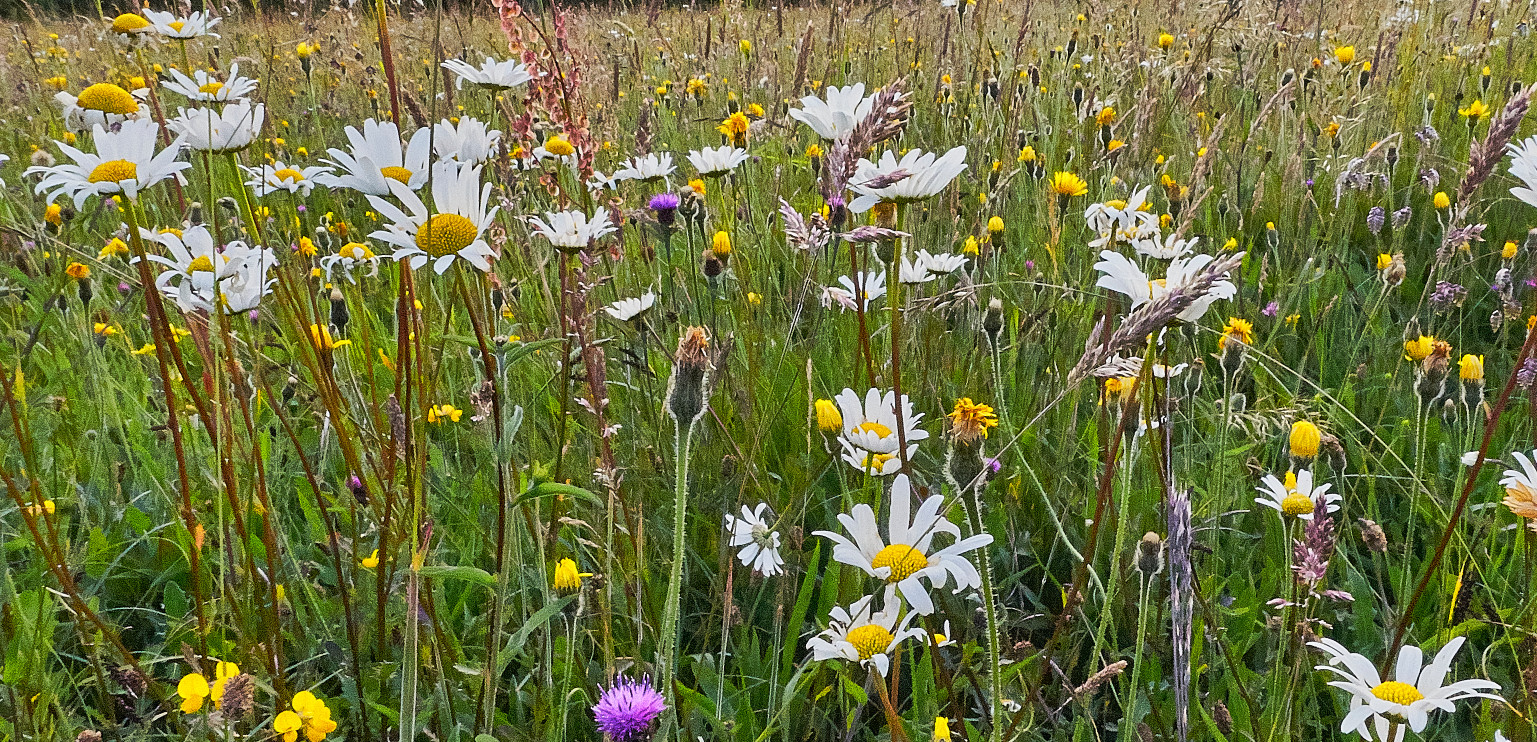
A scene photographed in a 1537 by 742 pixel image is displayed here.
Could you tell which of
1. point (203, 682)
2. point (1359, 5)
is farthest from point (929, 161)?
point (1359, 5)

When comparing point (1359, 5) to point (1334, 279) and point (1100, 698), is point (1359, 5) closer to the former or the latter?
point (1334, 279)

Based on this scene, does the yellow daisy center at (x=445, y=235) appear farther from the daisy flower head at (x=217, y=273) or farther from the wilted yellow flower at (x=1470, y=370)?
the wilted yellow flower at (x=1470, y=370)

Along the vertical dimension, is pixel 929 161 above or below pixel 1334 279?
above

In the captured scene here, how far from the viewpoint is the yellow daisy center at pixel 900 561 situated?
2.78 feet

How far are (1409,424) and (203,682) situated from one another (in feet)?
6.07

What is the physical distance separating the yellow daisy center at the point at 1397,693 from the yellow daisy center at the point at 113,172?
1.30 meters

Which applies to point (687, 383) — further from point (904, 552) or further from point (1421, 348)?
point (1421, 348)

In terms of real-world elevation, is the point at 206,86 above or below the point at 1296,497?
above

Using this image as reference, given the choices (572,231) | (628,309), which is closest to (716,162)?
(628,309)

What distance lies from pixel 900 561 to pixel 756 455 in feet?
2.45

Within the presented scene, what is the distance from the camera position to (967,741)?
987mm

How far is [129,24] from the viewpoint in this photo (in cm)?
132

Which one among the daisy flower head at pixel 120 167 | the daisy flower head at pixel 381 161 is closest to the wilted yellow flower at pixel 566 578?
the daisy flower head at pixel 381 161

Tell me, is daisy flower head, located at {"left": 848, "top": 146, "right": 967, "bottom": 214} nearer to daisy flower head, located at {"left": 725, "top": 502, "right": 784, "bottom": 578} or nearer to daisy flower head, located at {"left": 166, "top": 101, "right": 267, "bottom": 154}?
daisy flower head, located at {"left": 725, "top": 502, "right": 784, "bottom": 578}
